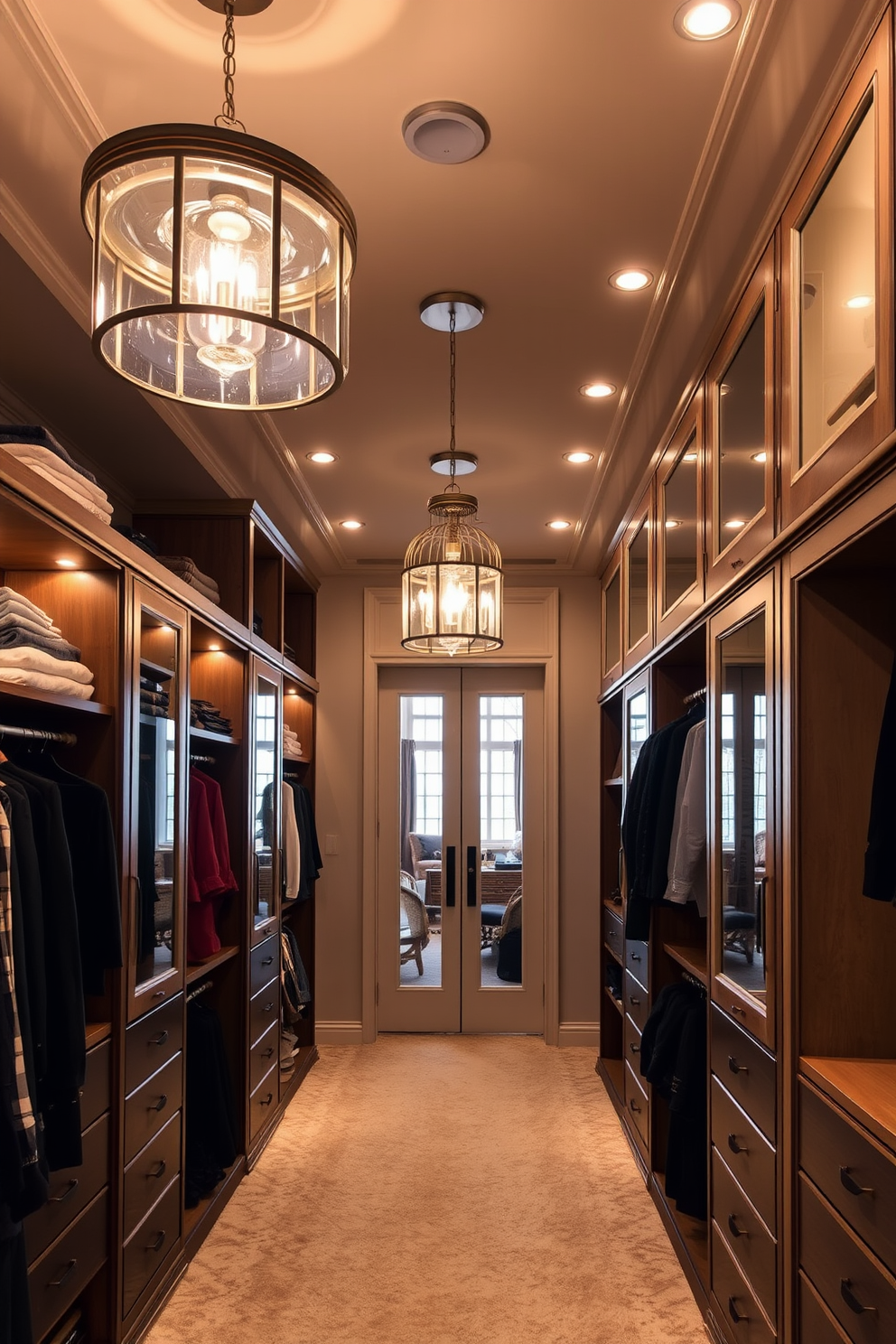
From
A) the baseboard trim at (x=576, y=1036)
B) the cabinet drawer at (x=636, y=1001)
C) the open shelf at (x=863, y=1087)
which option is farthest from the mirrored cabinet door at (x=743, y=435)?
the baseboard trim at (x=576, y=1036)

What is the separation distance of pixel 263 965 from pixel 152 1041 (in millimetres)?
1478

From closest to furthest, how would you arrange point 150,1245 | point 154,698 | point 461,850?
point 150,1245
point 154,698
point 461,850

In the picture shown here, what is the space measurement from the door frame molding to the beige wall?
1.9 inches

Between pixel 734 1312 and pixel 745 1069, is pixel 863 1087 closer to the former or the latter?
pixel 745 1069

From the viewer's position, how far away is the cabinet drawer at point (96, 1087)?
2512 millimetres

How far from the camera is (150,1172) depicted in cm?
296

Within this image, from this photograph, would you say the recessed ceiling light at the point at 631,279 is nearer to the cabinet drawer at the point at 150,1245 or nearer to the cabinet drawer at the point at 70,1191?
the cabinet drawer at the point at 70,1191

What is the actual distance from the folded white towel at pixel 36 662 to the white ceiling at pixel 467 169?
0.87m

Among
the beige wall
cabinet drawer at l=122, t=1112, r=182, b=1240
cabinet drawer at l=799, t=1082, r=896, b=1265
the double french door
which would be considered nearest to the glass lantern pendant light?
cabinet drawer at l=799, t=1082, r=896, b=1265

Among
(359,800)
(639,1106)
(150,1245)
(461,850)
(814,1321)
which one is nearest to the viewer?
(814,1321)

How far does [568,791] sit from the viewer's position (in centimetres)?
623

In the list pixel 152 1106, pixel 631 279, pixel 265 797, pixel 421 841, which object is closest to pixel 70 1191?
pixel 152 1106

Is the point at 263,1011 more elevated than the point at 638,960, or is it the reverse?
the point at 638,960

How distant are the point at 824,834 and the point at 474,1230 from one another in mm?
2254
